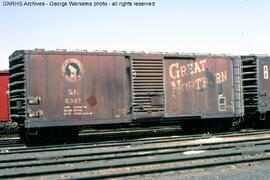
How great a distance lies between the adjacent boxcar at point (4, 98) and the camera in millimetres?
18188

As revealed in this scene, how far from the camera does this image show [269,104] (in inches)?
746

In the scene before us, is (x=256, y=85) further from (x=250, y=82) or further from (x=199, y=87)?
(x=199, y=87)

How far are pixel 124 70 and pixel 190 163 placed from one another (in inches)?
252

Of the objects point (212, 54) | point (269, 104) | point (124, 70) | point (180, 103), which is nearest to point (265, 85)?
point (269, 104)

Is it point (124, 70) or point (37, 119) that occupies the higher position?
point (124, 70)

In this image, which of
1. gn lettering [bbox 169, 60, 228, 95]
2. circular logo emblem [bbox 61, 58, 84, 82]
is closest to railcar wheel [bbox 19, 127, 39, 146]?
circular logo emblem [bbox 61, 58, 84, 82]

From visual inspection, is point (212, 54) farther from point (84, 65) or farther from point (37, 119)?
point (37, 119)

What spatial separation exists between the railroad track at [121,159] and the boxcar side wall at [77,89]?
1419 mm

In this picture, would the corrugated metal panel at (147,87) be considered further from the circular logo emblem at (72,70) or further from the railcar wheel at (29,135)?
the railcar wheel at (29,135)

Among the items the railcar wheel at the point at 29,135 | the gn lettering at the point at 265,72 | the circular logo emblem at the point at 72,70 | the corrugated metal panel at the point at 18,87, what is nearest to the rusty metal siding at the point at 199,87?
the gn lettering at the point at 265,72

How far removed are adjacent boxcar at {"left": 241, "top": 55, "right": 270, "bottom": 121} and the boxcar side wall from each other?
21.4 ft

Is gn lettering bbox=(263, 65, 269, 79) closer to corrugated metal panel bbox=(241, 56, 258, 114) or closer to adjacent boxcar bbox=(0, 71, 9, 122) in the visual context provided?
corrugated metal panel bbox=(241, 56, 258, 114)

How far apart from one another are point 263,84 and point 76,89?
9024 mm

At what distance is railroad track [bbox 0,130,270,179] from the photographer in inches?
355
